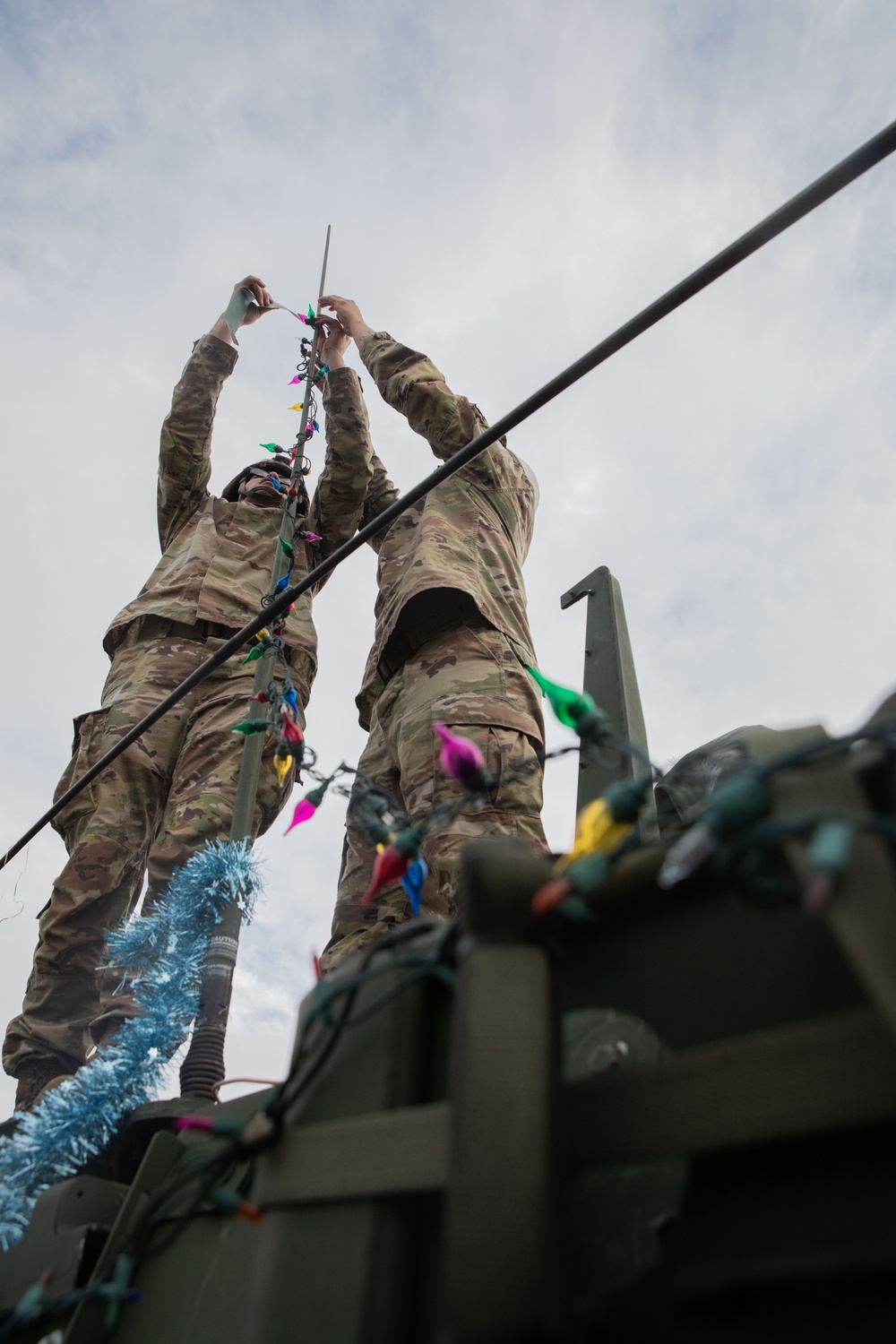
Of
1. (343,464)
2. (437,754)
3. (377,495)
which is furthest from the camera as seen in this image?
(377,495)

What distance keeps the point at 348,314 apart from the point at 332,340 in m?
0.11

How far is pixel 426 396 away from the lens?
115 inches

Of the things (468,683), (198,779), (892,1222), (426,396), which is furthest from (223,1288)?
(426,396)

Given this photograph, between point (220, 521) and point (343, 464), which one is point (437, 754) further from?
point (220, 521)

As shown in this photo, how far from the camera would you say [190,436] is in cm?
342

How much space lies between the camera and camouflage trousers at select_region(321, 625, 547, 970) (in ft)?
6.23

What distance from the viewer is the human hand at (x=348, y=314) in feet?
11.1

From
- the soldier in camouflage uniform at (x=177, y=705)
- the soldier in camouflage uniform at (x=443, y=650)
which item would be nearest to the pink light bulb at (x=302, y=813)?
the soldier in camouflage uniform at (x=443, y=650)

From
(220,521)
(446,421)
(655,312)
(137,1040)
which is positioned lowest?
(137,1040)

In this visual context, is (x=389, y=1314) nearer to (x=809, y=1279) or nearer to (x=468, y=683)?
(x=809, y=1279)

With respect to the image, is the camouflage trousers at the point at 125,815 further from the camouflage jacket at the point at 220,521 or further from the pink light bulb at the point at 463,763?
the pink light bulb at the point at 463,763

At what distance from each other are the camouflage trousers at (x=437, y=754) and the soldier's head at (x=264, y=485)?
1.32 meters

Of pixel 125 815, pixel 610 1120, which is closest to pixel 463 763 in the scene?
pixel 610 1120

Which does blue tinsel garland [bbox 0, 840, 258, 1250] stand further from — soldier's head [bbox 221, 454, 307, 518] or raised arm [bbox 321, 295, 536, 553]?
soldier's head [bbox 221, 454, 307, 518]
